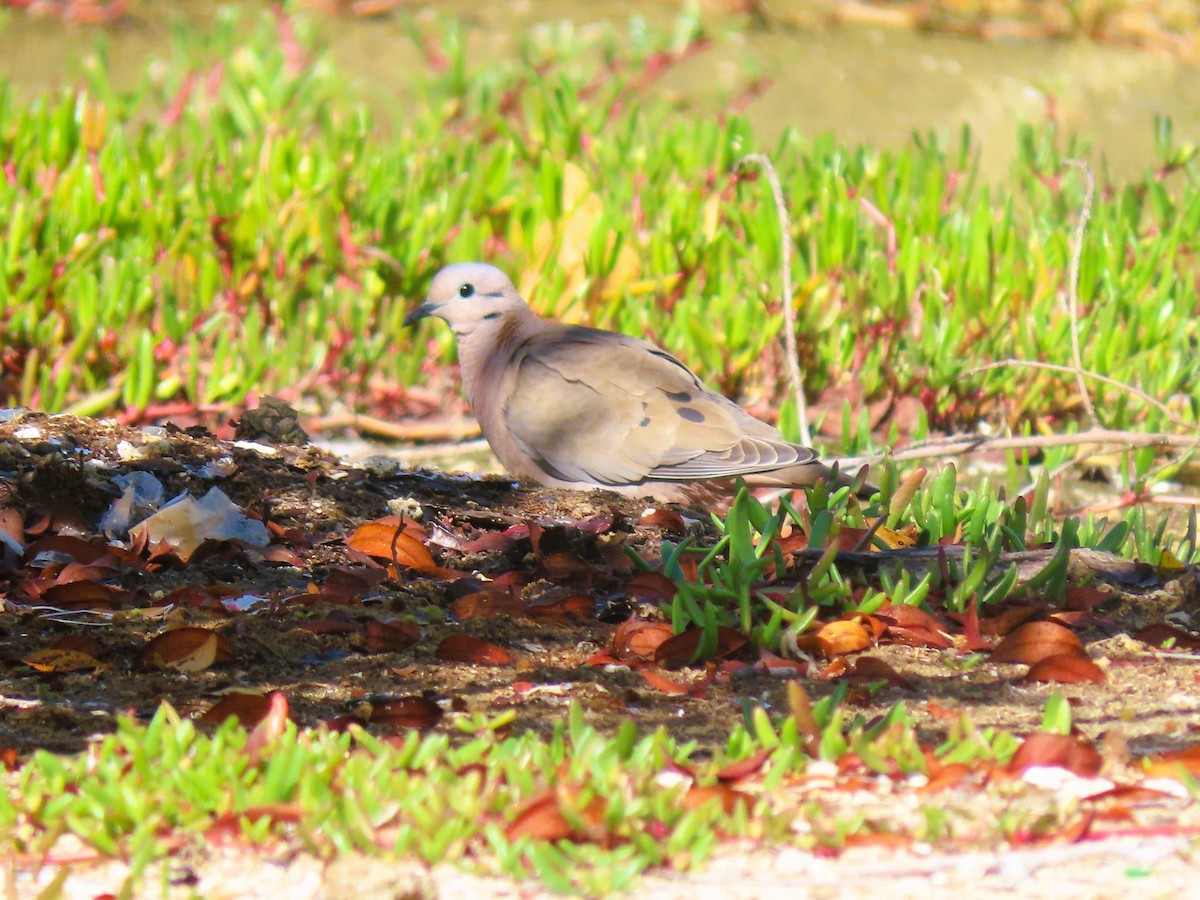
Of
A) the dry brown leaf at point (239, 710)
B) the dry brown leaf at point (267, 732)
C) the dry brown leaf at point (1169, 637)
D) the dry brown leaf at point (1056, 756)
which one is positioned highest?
the dry brown leaf at point (1056, 756)

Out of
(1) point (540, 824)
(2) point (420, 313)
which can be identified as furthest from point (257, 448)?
(1) point (540, 824)

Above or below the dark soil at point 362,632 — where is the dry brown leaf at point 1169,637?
above

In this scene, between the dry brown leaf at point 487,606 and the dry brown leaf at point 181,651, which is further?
the dry brown leaf at point 487,606

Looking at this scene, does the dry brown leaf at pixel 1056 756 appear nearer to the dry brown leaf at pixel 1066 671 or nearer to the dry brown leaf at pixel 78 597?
the dry brown leaf at pixel 1066 671

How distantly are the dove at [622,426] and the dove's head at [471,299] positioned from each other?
0.30m

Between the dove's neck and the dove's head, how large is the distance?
0.05ft

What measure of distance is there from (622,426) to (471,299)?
2.61ft

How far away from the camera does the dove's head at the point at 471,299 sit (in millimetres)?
5137

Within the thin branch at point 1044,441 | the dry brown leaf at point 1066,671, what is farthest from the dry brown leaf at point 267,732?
the thin branch at point 1044,441

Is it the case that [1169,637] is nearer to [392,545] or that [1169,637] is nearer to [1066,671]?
[1066,671]

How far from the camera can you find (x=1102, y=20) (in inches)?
373

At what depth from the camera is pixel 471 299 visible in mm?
5141

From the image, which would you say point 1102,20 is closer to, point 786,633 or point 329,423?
point 329,423

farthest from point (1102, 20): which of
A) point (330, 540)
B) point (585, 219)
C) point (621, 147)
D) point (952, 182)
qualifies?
point (330, 540)
